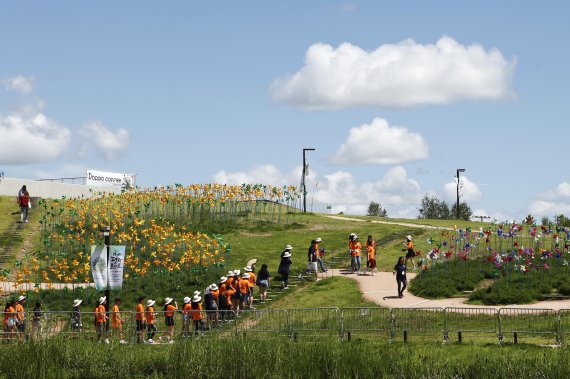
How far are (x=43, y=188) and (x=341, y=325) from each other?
48.6 meters

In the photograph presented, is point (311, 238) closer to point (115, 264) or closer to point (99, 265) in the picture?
point (115, 264)

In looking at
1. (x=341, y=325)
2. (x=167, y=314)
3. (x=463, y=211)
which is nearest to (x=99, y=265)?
(x=167, y=314)

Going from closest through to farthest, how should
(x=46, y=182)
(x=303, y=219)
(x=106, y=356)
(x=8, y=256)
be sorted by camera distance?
(x=106, y=356) → (x=8, y=256) → (x=303, y=219) → (x=46, y=182)

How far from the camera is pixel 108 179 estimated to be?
313ft

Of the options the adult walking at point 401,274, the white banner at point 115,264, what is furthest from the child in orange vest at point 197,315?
the adult walking at point 401,274

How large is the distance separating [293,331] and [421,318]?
→ 13.0ft

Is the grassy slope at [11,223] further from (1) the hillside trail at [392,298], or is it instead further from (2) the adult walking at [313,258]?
(1) the hillside trail at [392,298]

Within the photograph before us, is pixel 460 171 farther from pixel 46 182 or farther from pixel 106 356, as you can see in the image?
pixel 106 356

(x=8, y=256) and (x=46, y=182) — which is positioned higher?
(x=46, y=182)

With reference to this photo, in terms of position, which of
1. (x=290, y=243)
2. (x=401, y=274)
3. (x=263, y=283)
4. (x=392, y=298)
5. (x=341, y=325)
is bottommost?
(x=341, y=325)

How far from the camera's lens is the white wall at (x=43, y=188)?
232ft

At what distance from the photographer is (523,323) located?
29.2 metres

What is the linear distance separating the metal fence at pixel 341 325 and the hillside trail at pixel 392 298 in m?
3.38

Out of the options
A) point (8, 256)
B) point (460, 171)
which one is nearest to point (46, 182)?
point (8, 256)
